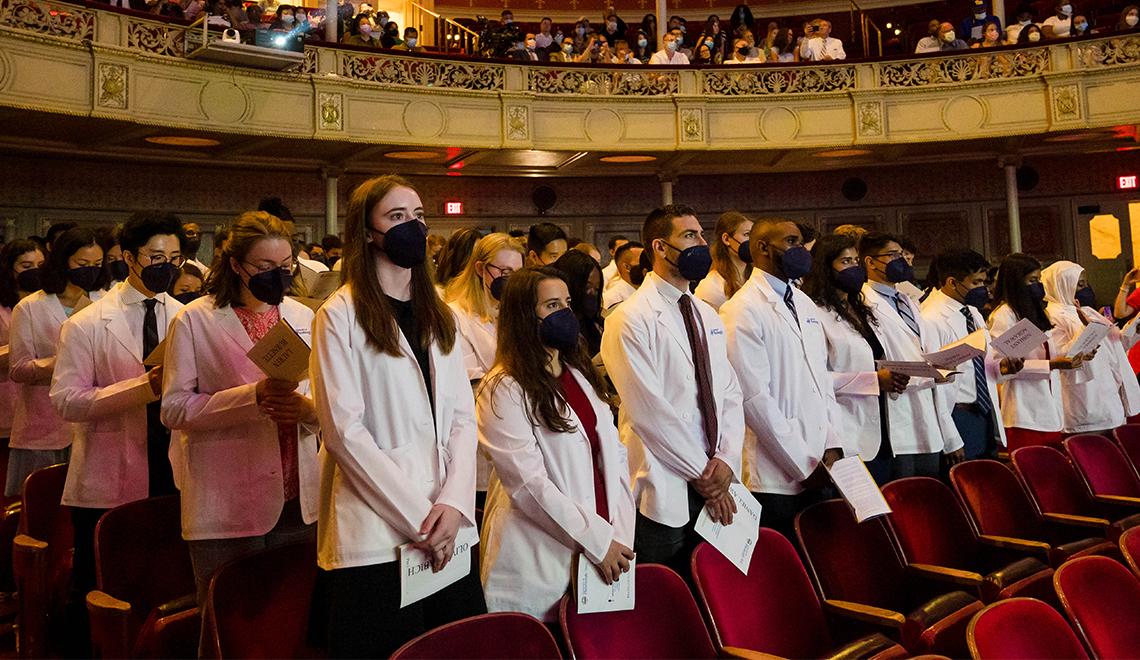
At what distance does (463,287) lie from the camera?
346 cm

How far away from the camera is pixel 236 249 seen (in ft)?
7.78

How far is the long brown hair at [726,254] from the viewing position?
3.65 meters

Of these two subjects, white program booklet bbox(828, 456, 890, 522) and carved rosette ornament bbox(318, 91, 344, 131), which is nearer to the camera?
white program booklet bbox(828, 456, 890, 522)

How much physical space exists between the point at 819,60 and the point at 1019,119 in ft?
8.22

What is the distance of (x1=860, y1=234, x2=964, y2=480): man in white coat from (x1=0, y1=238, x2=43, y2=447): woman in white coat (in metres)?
4.05

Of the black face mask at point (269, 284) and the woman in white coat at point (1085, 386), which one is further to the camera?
the woman in white coat at point (1085, 386)

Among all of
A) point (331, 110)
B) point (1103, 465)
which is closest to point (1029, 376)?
point (1103, 465)

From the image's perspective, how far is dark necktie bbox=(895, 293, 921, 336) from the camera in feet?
13.1

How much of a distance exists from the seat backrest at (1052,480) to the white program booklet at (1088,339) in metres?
0.84

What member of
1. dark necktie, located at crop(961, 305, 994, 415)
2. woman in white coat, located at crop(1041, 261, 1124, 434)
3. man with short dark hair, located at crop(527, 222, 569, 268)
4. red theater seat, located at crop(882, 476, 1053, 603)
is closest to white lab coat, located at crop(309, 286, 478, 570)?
red theater seat, located at crop(882, 476, 1053, 603)

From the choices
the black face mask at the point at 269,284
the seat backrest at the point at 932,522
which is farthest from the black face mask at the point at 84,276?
the seat backrest at the point at 932,522

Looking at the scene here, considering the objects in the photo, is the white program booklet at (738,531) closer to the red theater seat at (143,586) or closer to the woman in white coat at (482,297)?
the woman in white coat at (482,297)

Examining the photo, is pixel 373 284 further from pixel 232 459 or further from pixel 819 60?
pixel 819 60

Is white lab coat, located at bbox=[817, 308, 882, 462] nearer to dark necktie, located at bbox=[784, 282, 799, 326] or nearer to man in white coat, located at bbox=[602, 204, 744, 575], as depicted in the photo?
dark necktie, located at bbox=[784, 282, 799, 326]
